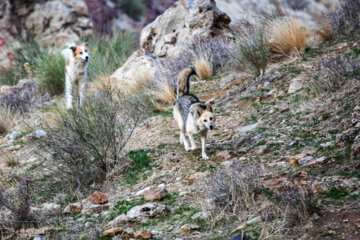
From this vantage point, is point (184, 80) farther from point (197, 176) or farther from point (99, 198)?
point (99, 198)

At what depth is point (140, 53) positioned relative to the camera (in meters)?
11.9

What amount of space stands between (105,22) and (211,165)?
18.7 meters

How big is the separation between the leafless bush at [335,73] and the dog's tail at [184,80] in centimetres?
182

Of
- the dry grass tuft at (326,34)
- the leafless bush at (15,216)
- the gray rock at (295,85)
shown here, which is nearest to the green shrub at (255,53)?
the gray rock at (295,85)

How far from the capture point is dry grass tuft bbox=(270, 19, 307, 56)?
28.7 ft

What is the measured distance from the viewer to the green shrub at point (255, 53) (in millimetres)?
8328

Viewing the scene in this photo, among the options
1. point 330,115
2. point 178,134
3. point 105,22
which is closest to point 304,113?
point 330,115

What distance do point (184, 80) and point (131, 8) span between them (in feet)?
62.9

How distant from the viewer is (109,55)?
45.8ft

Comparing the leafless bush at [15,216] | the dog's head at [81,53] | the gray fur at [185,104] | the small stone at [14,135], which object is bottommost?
the small stone at [14,135]

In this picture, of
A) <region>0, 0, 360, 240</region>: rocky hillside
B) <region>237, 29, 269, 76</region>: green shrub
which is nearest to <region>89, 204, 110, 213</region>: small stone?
<region>0, 0, 360, 240</region>: rocky hillside

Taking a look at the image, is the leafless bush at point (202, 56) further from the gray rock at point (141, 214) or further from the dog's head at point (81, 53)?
the gray rock at point (141, 214)

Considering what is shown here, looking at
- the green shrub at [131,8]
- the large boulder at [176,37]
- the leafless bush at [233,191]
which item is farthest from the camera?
the green shrub at [131,8]

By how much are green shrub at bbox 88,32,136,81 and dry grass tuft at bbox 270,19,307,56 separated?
4841 mm
